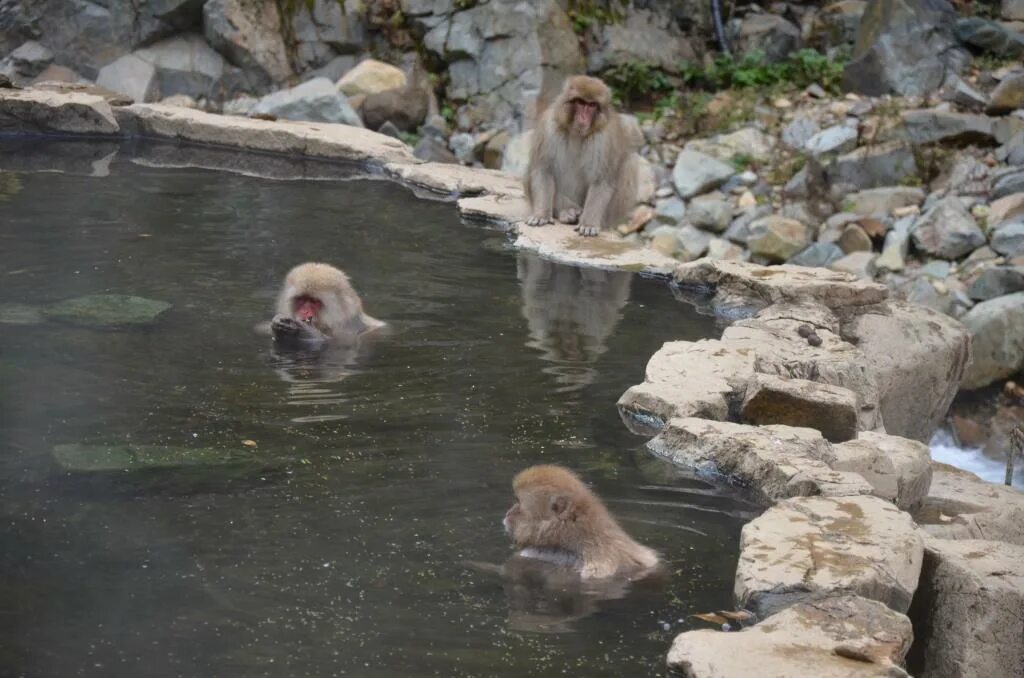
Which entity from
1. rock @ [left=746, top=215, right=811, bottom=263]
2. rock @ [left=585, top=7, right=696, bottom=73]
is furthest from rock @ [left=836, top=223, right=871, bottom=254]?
rock @ [left=585, top=7, right=696, bottom=73]

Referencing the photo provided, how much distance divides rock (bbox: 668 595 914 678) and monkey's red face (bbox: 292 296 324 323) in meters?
3.55

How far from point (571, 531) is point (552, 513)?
3.4 inches

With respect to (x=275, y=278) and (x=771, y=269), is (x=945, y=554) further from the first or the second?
(x=275, y=278)

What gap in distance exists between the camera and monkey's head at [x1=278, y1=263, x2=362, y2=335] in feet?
22.3

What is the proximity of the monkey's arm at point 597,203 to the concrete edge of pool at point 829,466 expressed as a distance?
0.88 ft

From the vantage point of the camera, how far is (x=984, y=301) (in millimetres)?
10141

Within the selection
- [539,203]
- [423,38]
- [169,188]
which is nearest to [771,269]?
[539,203]

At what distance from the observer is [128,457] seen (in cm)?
494

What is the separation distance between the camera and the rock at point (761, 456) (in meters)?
4.83

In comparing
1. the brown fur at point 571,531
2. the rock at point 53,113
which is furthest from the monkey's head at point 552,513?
the rock at point 53,113

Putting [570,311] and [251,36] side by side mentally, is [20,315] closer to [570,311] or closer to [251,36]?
[570,311]

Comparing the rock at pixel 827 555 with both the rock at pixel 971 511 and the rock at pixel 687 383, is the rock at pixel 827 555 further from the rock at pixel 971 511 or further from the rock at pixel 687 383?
the rock at pixel 687 383

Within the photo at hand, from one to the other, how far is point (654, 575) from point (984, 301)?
21.9 ft

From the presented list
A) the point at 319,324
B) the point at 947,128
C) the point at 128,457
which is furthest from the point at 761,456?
the point at 947,128
